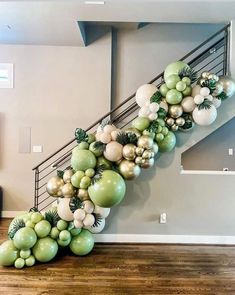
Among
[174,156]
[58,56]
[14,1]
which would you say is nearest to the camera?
[14,1]

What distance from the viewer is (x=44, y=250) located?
10.6 ft

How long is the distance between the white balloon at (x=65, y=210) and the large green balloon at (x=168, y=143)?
1.37 m

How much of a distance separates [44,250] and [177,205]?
190 cm

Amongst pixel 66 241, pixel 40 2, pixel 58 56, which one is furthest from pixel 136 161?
pixel 58 56

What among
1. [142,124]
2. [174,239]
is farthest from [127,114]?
[174,239]

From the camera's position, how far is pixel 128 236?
13.1 feet

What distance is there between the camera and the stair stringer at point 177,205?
13.0 feet

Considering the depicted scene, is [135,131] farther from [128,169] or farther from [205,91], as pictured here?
[205,91]

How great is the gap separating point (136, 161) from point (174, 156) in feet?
2.50

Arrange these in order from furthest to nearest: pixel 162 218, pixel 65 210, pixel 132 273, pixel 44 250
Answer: pixel 162 218 → pixel 65 210 → pixel 44 250 → pixel 132 273

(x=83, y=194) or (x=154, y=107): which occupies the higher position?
(x=154, y=107)

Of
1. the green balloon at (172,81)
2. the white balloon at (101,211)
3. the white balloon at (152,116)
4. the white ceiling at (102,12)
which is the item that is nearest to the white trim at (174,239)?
the white balloon at (101,211)

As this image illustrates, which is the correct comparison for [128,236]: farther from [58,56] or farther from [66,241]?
[58,56]

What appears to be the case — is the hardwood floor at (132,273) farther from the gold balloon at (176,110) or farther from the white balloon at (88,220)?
the gold balloon at (176,110)
